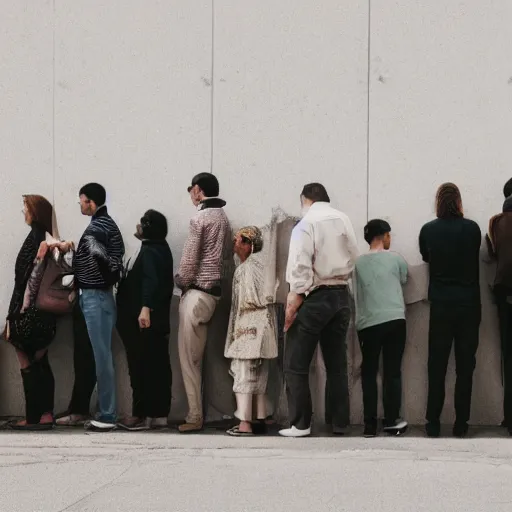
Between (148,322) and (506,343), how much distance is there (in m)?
2.65

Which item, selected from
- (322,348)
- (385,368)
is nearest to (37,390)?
(322,348)

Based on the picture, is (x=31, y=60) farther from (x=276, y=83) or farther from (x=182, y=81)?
(x=276, y=83)

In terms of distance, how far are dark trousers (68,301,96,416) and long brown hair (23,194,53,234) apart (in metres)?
0.67

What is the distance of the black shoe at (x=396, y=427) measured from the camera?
895 cm

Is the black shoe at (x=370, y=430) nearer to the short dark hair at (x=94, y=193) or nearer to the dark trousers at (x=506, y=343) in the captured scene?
the dark trousers at (x=506, y=343)

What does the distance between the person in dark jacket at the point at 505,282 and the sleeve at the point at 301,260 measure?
140cm

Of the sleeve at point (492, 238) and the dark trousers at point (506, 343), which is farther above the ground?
the sleeve at point (492, 238)

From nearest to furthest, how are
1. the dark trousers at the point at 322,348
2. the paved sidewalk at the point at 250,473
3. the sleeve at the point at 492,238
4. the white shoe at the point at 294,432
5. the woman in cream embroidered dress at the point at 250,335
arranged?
1. the paved sidewalk at the point at 250,473
2. the dark trousers at the point at 322,348
3. the white shoe at the point at 294,432
4. the woman in cream embroidered dress at the point at 250,335
5. the sleeve at the point at 492,238

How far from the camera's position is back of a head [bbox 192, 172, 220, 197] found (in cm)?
916

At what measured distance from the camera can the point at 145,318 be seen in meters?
9.05

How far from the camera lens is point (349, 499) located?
656 cm

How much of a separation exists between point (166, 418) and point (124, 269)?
1196 millimetres

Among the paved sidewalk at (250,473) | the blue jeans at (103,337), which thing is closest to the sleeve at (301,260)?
the paved sidewalk at (250,473)

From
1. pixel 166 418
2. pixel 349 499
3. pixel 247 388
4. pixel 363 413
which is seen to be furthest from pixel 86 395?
pixel 349 499
